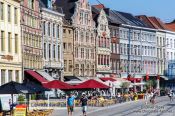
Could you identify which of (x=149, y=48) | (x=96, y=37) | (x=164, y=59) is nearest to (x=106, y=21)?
(x=96, y=37)

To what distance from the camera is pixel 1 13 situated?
54.4m

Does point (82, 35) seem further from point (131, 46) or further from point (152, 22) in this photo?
point (152, 22)

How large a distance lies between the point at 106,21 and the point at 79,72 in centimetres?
1398

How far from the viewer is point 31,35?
226 ft

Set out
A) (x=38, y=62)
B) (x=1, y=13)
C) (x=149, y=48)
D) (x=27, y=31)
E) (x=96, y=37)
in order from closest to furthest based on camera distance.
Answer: (x=1, y=13)
(x=27, y=31)
(x=38, y=62)
(x=96, y=37)
(x=149, y=48)

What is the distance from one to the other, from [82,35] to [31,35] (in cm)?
1959

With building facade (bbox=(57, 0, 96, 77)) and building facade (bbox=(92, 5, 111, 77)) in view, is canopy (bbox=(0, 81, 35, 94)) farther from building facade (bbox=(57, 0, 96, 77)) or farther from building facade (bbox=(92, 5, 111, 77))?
building facade (bbox=(92, 5, 111, 77))

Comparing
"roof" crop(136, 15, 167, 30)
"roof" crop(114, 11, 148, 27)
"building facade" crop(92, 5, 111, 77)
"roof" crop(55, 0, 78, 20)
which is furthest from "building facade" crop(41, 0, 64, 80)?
"roof" crop(136, 15, 167, 30)

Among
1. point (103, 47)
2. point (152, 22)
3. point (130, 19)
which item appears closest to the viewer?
point (103, 47)

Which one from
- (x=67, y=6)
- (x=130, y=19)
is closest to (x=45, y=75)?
(x=67, y=6)

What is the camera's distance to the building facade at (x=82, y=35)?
8525 cm

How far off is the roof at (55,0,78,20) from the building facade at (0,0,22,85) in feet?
85.5

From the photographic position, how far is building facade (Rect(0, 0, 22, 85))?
5475 cm

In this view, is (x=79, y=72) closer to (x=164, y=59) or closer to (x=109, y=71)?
(x=109, y=71)
